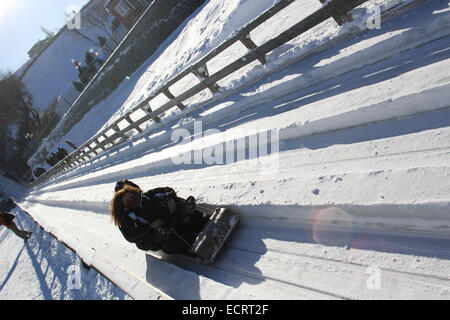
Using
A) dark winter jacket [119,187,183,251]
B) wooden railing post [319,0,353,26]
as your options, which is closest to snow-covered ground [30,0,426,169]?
wooden railing post [319,0,353,26]

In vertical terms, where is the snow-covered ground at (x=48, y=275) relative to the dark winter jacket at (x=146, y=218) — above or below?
below

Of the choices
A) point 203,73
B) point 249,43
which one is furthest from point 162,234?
point 203,73

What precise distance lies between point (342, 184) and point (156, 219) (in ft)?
8.25

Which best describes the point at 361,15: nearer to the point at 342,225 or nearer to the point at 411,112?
the point at 411,112

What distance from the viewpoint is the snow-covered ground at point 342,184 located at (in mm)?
2457

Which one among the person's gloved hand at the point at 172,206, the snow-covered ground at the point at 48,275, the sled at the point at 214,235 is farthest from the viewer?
the snow-covered ground at the point at 48,275

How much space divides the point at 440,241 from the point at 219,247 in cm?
231

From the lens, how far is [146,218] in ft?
13.3

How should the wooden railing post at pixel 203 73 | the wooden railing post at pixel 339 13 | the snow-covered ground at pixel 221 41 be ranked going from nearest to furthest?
1. the wooden railing post at pixel 339 13
2. the snow-covered ground at pixel 221 41
3. the wooden railing post at pixel 203 73

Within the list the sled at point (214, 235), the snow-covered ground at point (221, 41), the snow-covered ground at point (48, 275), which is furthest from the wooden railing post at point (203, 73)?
the snow-covered ground at point (48, 275)

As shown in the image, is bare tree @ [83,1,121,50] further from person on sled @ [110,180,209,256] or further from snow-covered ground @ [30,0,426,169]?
person on sled @ [110,180,209,256]

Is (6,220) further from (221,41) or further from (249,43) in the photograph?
(249,43)

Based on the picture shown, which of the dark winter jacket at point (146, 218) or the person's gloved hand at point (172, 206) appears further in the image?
the person's gloved hand at point (172, 206)

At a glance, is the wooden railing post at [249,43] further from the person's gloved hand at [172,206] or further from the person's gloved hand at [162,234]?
the person's gloved hand at [162,234]
